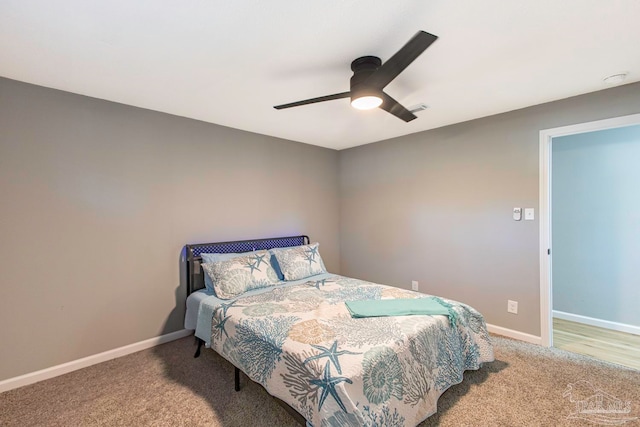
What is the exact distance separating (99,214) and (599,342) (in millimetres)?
5006

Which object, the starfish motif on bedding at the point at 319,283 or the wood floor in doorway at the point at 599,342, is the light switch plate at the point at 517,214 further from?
the starfish motif on bedding at the point at 319,283

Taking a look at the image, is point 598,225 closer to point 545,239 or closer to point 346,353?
point 545,239

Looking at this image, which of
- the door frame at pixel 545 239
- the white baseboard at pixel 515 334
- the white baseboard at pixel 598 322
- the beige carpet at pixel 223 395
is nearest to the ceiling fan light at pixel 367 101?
the door frame at pixel 545 239

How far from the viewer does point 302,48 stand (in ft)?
5.76

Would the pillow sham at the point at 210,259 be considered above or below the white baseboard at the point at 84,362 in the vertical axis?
above

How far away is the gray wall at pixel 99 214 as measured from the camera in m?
2.18

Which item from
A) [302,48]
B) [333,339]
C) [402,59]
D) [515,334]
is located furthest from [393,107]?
[515,334]

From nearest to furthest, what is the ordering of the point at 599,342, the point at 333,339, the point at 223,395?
the point at 333,339 → the point at 223,395 → the point at 599,342

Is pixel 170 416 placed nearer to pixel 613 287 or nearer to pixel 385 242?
pixel 385 242

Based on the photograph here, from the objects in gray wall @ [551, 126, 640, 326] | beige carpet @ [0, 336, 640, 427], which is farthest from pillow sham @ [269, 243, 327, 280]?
gray wall @ [551, 126, 640, 326]

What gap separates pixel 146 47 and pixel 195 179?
5.10 feet

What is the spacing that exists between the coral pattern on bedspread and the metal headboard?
Answer: 0.77 metres

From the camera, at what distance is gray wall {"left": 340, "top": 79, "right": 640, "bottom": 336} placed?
9.14 feet

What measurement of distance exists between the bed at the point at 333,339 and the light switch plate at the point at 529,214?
1.28m
